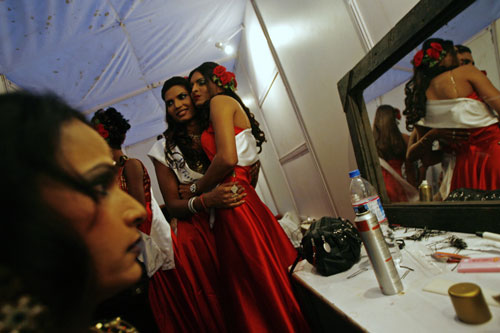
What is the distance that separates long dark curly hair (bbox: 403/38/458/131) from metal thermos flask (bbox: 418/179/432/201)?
287 mm

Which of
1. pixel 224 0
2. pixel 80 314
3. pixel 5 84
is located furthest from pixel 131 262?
pixel 5 84

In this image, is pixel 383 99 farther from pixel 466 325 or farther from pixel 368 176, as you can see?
pixel 466 325

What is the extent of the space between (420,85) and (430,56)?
0.42ft

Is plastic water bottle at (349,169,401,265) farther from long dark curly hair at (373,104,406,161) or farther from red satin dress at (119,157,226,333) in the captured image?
red satin dress at (119,157,226,333)

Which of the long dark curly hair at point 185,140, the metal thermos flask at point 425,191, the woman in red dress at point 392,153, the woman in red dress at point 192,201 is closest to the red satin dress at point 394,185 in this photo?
the woman in red dress at point 392,153

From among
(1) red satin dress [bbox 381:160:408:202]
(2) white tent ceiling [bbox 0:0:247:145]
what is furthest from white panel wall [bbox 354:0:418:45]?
(2) white tent ceiling [bbox 0:0:247:145]

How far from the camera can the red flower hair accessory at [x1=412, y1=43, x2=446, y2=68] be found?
1.16m

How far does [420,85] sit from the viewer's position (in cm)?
128

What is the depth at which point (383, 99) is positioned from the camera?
1.51 meters

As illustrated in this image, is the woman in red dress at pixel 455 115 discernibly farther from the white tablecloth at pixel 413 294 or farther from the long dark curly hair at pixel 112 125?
the long dark curly hair at pixel 112 125

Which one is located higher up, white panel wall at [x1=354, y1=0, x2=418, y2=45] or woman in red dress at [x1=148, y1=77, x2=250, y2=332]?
white panel wall at [x1=354, y1=0, x2=418, y2=45]

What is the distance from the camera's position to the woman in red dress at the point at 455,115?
1045 millimetres

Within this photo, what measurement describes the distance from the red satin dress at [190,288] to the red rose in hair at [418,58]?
4.58 feet

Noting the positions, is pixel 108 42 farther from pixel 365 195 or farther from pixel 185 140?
pixel 365 195
